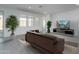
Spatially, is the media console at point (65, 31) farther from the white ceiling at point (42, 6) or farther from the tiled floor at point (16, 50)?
the tiled floor at point (16, 50)

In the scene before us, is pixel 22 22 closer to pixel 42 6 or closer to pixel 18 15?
pixel 18 15

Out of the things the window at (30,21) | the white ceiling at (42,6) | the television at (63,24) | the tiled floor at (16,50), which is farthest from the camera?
the window at (30,21)

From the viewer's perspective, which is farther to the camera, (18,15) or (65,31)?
(18,15)

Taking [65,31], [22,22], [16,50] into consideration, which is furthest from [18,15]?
[16,50]

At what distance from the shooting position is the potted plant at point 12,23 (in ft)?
27.8

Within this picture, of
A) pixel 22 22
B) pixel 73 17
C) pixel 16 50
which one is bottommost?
pixel 16 50

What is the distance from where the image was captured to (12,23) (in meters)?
8.47

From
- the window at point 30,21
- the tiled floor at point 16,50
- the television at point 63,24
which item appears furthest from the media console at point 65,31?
the tiled floor at point 16,50

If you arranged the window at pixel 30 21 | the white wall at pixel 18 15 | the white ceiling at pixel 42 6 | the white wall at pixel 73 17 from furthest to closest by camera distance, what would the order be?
the window at pixel 30 21
the white wall at pixel 18 15
the white wall at pixel 73 17
the white ceiling at pixel 42 6

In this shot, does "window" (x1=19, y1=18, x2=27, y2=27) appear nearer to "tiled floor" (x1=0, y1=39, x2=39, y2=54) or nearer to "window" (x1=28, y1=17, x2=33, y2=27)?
"window" (x1=28, y1=17, x2=33, y2=27)

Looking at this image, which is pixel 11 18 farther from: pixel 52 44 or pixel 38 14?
pixel 52 44

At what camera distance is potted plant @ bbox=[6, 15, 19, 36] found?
27.8 feet
